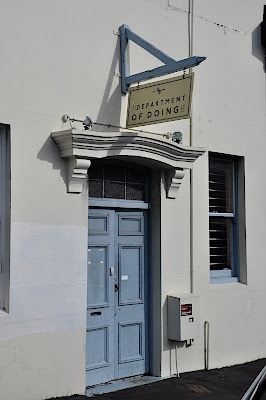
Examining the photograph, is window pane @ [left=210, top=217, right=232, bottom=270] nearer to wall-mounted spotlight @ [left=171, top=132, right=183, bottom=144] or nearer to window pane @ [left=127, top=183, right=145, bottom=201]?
window pane @ [left=127, top=183, right=145, bottom=201]

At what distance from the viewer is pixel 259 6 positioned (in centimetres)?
896

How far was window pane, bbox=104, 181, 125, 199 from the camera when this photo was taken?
6976mm

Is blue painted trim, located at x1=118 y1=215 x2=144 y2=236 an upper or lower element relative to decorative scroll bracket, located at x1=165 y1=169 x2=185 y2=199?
lower

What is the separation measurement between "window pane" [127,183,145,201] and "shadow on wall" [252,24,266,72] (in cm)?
325

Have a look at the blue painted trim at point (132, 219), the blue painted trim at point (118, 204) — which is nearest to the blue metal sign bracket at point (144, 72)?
the blue painted trim at point (118, 204)

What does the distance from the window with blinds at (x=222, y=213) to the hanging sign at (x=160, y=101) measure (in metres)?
2.09

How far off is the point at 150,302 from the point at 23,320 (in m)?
2.06

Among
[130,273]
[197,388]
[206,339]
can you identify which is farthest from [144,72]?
[197,388]

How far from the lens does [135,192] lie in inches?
288

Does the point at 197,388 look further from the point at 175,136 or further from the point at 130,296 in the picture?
the point at 175,136

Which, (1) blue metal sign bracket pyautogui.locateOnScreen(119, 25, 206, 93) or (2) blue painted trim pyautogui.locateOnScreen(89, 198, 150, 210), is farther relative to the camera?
(2) blue painted trim pyautogui.locateOnScreen(89, 198, 150, 210)

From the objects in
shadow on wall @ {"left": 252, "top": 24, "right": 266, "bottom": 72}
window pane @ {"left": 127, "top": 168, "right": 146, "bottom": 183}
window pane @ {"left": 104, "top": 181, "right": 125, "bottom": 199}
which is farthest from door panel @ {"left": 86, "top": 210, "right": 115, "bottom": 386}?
shadow on wall @ {"left": 252, "top": 24, "right": 266, "bottom": 72}

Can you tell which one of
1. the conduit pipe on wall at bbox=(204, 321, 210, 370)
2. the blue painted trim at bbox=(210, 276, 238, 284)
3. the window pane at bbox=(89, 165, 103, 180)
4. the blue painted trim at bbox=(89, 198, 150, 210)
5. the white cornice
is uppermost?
the white cornice

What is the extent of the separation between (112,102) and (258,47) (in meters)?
3.39
